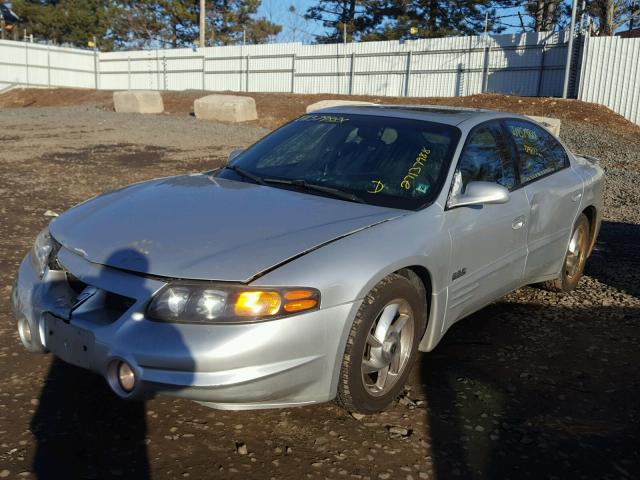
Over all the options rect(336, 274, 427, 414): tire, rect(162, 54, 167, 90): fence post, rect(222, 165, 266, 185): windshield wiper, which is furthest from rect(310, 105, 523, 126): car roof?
rect(162, 54, 167, 90): fence post

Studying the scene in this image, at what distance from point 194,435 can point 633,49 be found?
Result: 62.5ft

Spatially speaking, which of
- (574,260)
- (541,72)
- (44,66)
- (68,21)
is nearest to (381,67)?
(541,72)

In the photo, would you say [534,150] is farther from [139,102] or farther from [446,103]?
[139,102]

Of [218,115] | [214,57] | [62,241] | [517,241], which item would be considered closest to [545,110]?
[218,115]

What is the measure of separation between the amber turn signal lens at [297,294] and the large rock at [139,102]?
23.0 metres

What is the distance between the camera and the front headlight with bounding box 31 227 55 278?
3171 millimetres

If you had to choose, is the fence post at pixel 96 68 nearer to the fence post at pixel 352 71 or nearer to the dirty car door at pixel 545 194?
the fence post at pixel 352 71

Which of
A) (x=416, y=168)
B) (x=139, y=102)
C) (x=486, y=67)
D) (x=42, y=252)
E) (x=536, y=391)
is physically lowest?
(x=536, y=391)

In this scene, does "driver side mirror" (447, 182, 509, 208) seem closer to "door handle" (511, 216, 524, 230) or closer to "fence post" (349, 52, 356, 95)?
"door handle" (511, 216, 524, 230)

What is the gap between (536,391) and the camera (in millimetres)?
3469

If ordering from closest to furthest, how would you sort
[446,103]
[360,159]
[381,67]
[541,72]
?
[360,159] → [446,103] → [541,72] → [381,67]

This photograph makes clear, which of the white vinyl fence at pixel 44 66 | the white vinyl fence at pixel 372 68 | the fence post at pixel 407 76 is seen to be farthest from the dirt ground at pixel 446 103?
the white vinyl fence at pixel 44 66

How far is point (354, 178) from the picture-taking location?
382 cm

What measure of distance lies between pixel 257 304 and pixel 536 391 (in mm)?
1765
